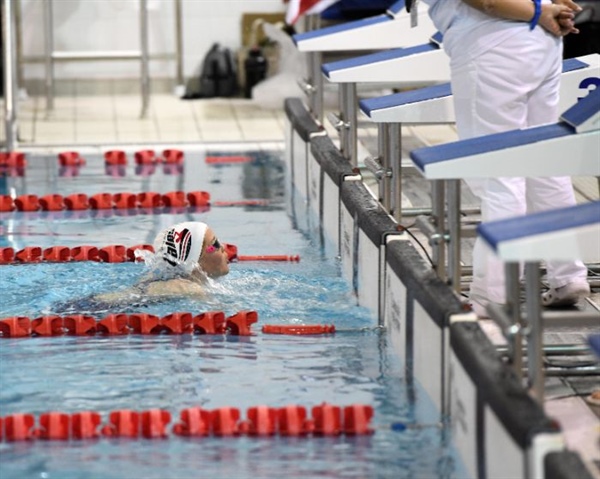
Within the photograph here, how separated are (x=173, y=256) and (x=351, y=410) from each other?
1.49 metres

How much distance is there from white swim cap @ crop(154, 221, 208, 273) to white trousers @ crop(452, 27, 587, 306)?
103 cm

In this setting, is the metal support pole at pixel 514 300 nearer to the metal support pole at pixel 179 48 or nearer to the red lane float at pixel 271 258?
the red lane float at pixel 271 258

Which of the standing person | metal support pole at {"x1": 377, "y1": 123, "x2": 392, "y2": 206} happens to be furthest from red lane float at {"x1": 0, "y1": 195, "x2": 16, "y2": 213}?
the standing person

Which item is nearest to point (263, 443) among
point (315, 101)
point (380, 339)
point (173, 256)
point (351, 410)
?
point (351, 410)

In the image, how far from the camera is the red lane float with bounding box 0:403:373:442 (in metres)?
3.66

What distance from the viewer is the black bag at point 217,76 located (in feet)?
33.3

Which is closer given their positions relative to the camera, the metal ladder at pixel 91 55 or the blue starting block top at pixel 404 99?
the blue starting block top at pixel 404 99

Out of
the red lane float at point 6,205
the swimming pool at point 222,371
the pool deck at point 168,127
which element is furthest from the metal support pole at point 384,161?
the red lane float at point 6,205

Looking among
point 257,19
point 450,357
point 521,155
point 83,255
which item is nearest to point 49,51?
point 257,19

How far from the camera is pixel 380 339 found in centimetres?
452

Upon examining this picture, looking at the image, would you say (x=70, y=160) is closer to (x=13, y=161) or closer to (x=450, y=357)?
(x=13, y=161)

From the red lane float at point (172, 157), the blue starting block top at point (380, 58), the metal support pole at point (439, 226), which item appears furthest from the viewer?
the red lane float at point (172, 157)

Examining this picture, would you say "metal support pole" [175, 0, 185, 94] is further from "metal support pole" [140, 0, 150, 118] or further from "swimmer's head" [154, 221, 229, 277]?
"swimmer's head" [154, 221, 229, 277]

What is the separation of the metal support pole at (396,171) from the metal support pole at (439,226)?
875mm
